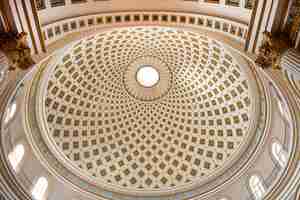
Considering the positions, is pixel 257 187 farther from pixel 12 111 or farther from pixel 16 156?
pixel 12 111

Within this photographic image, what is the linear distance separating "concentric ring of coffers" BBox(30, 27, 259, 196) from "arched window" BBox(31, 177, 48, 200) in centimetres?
269

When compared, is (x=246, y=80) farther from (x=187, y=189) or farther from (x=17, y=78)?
(x=17, y=78)

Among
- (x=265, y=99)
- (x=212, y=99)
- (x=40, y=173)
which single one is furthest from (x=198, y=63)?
(x=40, y=173)

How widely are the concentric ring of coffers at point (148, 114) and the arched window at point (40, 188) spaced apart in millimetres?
2685

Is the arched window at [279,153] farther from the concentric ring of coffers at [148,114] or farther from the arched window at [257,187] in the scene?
the concentric ring of coffers at [148,114]

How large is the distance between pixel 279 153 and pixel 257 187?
12.3 feet

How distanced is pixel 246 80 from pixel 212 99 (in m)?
6.32

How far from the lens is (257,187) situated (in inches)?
985

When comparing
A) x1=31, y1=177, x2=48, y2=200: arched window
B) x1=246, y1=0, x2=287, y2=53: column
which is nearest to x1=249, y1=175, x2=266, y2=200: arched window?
x1=246, y1=0, x2=287, y2=53: column

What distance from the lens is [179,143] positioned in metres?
33.6

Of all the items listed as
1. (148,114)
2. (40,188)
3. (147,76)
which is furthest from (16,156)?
(147,76)

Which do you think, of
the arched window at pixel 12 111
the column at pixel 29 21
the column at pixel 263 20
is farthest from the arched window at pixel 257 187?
the arched window at pixel 12 111

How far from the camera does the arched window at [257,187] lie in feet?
78.4

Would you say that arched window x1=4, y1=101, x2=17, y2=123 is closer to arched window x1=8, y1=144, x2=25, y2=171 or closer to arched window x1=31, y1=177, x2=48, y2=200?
arched window x1=8, y1=144, x2=25, y2=171
